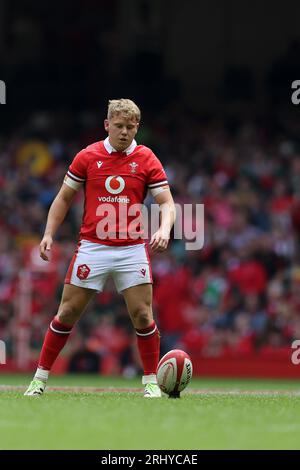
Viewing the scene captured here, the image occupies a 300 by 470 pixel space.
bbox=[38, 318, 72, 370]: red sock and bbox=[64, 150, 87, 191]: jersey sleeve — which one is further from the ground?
bbox=[64, 150, 87, 191]: jersey sleeve

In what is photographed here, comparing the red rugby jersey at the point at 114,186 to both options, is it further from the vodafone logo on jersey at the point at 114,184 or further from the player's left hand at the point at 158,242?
the player's left hand at the point at 158,242

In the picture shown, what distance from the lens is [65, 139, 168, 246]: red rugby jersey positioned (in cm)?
900

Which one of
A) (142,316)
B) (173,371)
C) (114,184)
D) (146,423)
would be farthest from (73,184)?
(146,423)

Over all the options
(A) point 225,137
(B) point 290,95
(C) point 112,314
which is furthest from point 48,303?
(B) point 290,95

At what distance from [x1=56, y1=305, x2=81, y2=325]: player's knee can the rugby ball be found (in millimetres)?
745

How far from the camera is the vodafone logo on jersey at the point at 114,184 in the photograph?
9008 millimetres

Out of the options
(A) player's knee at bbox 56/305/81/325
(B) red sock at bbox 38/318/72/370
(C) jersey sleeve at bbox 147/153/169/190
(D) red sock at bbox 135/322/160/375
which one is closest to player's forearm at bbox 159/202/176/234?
(C) jersey sleeve at bbox 147/153/169/190

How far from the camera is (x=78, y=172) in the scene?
912 centimetres

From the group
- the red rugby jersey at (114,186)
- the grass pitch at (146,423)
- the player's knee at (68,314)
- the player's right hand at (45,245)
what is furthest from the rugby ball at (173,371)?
the player's right hand at (45,245)

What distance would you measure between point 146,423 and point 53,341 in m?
2.26

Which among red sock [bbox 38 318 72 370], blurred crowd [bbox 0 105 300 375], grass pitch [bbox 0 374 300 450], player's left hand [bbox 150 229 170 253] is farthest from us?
blurred crowd [bbox 0 105 300 375]

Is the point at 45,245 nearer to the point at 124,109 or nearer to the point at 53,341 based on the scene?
the point at 53,341

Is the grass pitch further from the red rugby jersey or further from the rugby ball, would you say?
the red rugby jersey

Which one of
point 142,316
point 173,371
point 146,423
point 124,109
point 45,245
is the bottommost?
point 146,423
